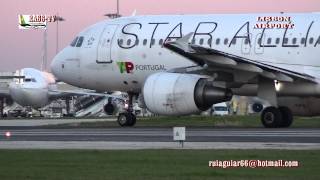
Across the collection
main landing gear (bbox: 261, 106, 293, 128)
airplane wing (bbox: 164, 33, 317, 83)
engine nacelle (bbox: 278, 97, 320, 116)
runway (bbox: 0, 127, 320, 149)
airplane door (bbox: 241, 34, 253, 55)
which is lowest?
runway (bbox: 0, 127, 320, 149)

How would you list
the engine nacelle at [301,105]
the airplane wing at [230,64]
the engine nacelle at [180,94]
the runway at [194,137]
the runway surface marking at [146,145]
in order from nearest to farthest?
1. the runway surface marking at [146,145]
2. the runway at [194,137]
3. the airplane wing at [230,64]
4. the engine nacelle at [180,94]
5. the engine nacelle at [301,105]

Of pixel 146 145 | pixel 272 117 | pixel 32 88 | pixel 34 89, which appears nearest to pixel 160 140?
pixel 146 145

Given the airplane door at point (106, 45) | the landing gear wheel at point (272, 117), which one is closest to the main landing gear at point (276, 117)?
the landing gear wheel at point (272, 117)

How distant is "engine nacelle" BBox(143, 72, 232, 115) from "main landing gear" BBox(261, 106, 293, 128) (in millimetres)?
1434

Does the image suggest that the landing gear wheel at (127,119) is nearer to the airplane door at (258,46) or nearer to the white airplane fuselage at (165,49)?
the white airplane fuselage at (165,49)

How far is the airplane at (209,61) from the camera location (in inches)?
1195

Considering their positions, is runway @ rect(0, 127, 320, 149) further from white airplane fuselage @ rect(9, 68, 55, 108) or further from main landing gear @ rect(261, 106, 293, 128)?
white airplane fuselage @ rect(9, 68, 55, 108)

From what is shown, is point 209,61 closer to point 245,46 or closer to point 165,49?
point 245,46

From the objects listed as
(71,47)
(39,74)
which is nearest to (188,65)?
(71,47)

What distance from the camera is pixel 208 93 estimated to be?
1191 inches

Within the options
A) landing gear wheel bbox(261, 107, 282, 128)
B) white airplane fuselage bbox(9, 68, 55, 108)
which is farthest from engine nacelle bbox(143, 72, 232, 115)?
white airplane fuselage bbox(9, 68, 55, 108)

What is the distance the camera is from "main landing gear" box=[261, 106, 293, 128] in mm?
30766
